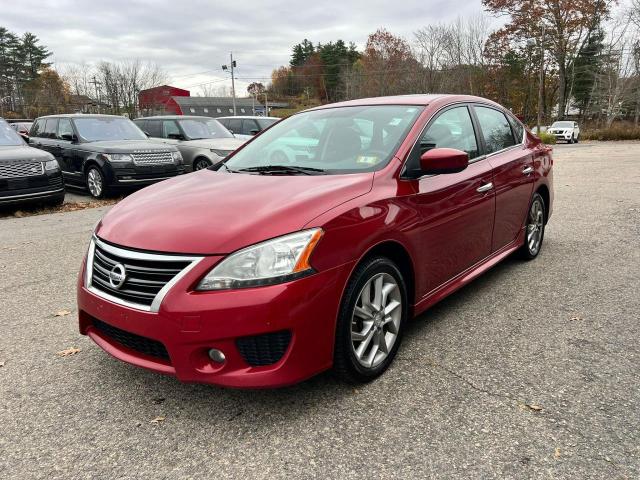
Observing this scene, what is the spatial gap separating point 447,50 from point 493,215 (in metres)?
44.0

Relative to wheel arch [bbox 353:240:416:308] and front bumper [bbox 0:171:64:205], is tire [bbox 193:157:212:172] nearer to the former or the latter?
front bumper [bbox 0:171:64:205]

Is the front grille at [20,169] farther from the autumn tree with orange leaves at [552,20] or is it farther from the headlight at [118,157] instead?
the autumn tree with orange leaves at [552,20]

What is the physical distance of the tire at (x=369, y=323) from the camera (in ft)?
8.50

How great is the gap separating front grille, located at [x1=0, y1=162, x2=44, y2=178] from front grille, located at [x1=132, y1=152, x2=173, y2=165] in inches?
70.0

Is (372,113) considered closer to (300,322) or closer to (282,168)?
(282,168)

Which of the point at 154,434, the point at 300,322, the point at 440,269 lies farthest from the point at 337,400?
the point at 440,269

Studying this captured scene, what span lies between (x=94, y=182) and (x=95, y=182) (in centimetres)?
3

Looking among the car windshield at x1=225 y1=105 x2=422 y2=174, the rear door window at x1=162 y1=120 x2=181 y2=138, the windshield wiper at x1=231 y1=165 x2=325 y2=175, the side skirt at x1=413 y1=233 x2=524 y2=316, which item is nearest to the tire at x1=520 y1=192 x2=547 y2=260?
the side skirt at x1=413 y1=233 x2=524 y2=316

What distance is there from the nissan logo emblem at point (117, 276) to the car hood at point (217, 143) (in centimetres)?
921

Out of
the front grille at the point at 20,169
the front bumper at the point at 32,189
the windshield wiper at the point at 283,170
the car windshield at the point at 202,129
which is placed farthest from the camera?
the car windshield at the point at 202,129

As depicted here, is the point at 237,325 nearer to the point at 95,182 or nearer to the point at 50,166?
the point at 50,166

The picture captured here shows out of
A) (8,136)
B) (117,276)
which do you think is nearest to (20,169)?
(8,136)

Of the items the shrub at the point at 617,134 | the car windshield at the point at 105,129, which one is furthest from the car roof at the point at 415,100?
the shrub at the point at 617,134

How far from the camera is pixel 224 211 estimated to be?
2623mm
